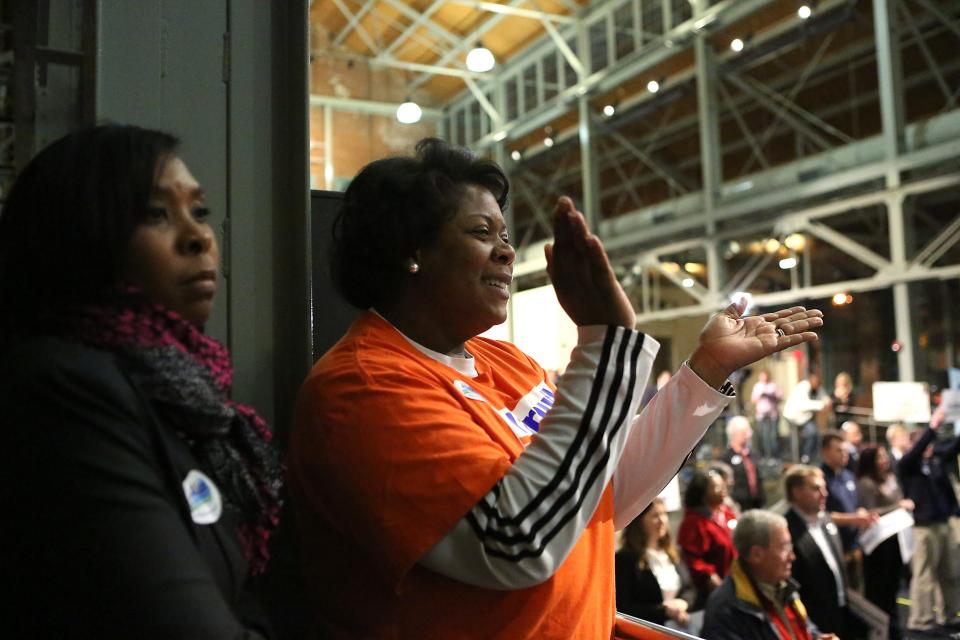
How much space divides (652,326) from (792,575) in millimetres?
8377

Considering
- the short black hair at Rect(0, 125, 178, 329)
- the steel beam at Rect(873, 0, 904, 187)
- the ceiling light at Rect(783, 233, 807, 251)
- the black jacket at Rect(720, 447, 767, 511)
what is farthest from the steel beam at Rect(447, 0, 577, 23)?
the short black hair at Rect(0, 125, 178, 329)

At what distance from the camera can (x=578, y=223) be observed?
114cm

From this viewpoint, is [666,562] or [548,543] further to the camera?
[666,562]

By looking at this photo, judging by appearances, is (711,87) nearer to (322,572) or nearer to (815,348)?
(815,348)

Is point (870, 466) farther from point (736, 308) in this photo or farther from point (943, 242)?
point (736, 308)

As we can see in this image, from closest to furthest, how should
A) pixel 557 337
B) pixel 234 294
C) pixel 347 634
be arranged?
pixel 347 634 → pixel 234 294 → pixel 557 337

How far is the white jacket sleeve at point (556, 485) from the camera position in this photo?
3.51ft

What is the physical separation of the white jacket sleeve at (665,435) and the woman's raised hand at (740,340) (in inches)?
1.1

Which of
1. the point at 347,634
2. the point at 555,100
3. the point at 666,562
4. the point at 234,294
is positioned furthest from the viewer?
the point at 555,100

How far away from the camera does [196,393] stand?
3.02ft

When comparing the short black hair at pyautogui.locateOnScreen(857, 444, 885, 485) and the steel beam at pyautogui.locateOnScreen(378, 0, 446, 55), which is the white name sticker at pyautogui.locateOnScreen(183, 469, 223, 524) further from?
the steel beam at pyautogui.locateOnScreen(378, 0, 446, 55)

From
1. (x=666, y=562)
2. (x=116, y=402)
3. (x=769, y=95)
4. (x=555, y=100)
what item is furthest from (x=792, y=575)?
(x=555, y=100)

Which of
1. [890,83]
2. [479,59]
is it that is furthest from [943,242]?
[479,59]

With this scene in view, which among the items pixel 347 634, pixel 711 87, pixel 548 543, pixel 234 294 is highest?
pixel 711 87
